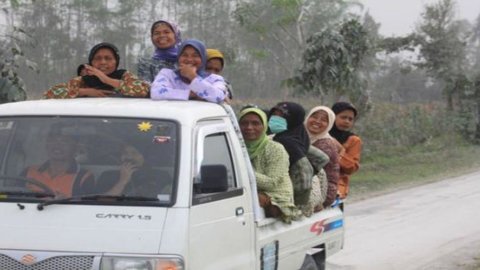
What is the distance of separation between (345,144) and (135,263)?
159 inches

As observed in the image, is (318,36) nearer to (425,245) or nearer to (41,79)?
(425,245)

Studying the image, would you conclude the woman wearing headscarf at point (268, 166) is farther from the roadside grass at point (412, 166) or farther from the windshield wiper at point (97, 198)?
the roadside grass at point (412, 166)

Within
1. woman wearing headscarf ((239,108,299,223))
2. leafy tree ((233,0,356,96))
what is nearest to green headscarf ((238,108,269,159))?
woman wearing headscarf ((239,108,299,223))

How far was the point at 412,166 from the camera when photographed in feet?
69.7

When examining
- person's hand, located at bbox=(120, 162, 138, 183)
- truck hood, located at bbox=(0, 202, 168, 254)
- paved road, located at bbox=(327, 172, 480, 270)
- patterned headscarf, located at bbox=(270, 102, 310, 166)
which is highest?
patterned headscarf, located at bbox=(270, 102, 310, 166)

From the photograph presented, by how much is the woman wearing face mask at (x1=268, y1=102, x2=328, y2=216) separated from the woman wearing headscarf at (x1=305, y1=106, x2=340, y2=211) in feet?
0.88

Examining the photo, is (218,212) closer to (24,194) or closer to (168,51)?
(24,194)

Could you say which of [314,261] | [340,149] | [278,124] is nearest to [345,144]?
[340,149]

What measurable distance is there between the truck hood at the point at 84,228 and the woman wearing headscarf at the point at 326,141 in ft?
9.09

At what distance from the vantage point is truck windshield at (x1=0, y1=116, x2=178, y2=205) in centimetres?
432

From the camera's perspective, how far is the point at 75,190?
436 cm

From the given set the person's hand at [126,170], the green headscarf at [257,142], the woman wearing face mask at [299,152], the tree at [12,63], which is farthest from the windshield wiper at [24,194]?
the tree at [12,63]

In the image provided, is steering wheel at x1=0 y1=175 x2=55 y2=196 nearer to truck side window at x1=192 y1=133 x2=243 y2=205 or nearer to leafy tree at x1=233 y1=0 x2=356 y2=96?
truck side window at x1=192 y1=133 x2=243 y2=205

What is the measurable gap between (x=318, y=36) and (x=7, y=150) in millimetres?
13336
